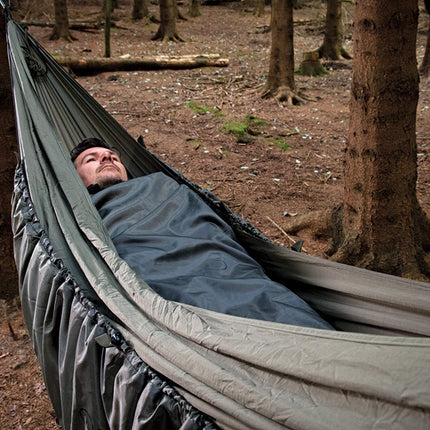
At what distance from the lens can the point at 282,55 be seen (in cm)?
504

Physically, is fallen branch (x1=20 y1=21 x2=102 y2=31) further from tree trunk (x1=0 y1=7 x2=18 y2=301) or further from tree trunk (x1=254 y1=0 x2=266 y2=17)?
tree trunk (x1=0 y1=7 x2=18 y2=301)

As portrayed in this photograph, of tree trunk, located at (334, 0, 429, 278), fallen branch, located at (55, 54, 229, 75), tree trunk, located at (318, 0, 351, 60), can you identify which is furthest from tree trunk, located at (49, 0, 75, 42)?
tree trunk, located at (334, 0, 429, 278)

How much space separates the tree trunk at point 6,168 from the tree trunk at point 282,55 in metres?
3.48

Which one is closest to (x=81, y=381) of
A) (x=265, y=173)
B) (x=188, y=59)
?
(x=265, y=173)

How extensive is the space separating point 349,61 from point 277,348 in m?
7.12

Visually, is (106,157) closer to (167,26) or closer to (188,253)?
(188,253)

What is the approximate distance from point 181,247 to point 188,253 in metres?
0.03

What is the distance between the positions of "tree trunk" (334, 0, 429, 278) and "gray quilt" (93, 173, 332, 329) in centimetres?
69

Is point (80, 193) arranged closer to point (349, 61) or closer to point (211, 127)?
point (211, 127)

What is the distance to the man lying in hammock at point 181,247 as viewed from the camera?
4.55ft

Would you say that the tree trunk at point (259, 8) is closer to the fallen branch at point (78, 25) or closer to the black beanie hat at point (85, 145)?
the fallen branch at point (78, 25)

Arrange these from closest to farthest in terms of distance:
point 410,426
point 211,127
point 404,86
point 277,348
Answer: point 410,426
point 277,348
point 404,86
point 211,127

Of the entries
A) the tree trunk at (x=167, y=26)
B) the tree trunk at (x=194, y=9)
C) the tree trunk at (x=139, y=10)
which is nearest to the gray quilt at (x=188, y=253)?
the tree trunk at (x=167, y=26)

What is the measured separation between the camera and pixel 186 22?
1095cm
